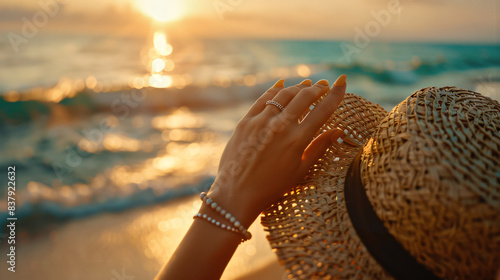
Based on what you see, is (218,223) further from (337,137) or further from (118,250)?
(118,250)

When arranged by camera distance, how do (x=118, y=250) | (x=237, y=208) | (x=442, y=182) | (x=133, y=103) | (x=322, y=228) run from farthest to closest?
(x=133, y=103), (x=118, y=250), (x=237, y=208), (x=322, y=228), (x=442, y=182)

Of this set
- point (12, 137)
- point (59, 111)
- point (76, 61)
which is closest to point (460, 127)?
point (12, 137)

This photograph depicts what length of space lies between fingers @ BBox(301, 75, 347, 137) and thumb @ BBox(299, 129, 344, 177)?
0.08 meters

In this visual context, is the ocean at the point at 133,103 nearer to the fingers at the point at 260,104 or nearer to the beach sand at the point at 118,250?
the beach sand at the point at 118,250

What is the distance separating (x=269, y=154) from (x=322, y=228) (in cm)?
34

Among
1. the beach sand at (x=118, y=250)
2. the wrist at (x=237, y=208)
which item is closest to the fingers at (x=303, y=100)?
the wrist at (x=237, y=208)

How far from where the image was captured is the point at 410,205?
39.6 inches

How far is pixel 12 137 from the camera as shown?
6004 mm

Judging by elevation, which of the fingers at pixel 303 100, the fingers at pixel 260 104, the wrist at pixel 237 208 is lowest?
the wrist at pixel 237 208

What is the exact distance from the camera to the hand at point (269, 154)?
137 cm

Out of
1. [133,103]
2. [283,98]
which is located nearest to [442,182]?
[283,98]

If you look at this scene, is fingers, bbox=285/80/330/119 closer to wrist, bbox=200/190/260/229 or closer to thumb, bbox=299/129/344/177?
thumb, bbox=299/129/344/177

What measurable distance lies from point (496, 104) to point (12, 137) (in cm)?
683

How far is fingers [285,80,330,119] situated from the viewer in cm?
142
